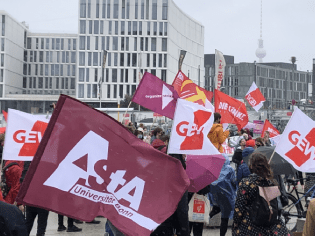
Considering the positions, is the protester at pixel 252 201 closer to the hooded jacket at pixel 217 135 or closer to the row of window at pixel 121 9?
the hooded jacket at pixel 217 135

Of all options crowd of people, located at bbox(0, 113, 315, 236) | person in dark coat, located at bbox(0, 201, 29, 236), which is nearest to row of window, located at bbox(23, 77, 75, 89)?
crowd of people, located at bbox(0, 113, 315, 236)

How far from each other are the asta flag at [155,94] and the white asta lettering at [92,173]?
420cm

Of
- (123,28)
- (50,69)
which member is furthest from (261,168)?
(50,69)

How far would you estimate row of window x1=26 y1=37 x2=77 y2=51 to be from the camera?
10125 centimetres

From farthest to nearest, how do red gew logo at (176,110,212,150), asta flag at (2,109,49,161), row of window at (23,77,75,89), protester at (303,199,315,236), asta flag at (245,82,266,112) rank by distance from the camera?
row of window at (23,77,75,89) < asta flag at (245,82,266,112) < asta flag at (2,109,49,161) < red gew logo at (176,110,212,150) < protester at (303,199,315,236)

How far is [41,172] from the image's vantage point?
330 centimetres

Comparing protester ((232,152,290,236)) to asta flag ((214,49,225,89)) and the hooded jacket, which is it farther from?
asta flag ((214,49,225,89))

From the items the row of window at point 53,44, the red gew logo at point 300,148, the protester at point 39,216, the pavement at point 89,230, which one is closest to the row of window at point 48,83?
Result: the row of window at point 53,44

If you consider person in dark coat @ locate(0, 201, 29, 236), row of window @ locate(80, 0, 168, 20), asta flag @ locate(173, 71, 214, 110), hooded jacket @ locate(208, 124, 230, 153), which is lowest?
person in dark coat @ locate(0, 201, 29, 236)

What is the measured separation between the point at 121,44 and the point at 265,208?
80514mm

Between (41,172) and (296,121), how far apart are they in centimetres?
352

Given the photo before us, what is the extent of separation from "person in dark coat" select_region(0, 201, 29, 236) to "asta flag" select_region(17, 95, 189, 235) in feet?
0.50

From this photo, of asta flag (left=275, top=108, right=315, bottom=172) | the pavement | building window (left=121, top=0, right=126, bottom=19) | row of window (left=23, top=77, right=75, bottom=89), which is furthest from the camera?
row of window (left=23, top=77, right=75, bottom=89)

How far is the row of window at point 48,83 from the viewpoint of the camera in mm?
102812
